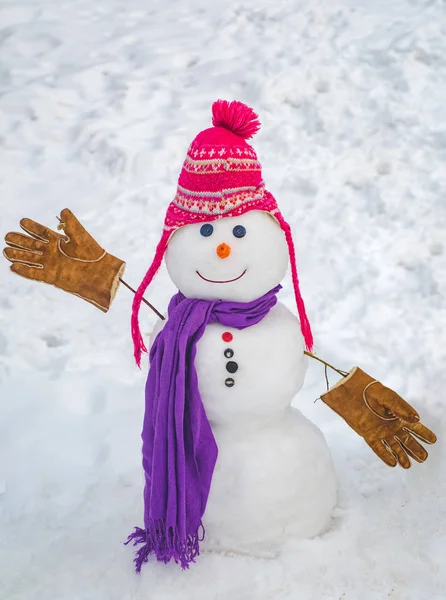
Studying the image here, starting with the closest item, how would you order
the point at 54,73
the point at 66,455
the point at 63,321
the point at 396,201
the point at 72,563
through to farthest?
the point at 72,563, the point at 66,455, the point at 63,321, the point at 396,201, the point at 54,73

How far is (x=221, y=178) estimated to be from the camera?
6.30 feet

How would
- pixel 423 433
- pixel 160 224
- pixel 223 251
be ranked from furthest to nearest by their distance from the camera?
pixel 160 224, pixel 423 433, pixel 223 251

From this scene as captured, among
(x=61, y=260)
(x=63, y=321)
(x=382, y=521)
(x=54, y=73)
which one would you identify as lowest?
(x=63, y=321)

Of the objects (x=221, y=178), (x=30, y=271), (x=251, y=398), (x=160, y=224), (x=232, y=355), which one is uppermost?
(x=221, y=178)

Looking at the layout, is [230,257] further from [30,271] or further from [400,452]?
[400,452]

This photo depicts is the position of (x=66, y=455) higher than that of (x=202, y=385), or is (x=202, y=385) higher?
(x=202, y=385)

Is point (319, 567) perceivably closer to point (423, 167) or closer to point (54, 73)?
point (423, 167)

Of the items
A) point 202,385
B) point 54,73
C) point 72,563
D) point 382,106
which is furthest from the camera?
point 54,73

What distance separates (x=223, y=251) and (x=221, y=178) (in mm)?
177

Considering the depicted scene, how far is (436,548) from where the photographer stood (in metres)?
2.04

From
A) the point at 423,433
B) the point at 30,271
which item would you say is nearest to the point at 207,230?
the point at 30,271

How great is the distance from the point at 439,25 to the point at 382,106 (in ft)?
1.93

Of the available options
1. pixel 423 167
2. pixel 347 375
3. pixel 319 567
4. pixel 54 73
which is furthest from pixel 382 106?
pixel 319 567

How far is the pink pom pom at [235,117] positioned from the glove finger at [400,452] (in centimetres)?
87
